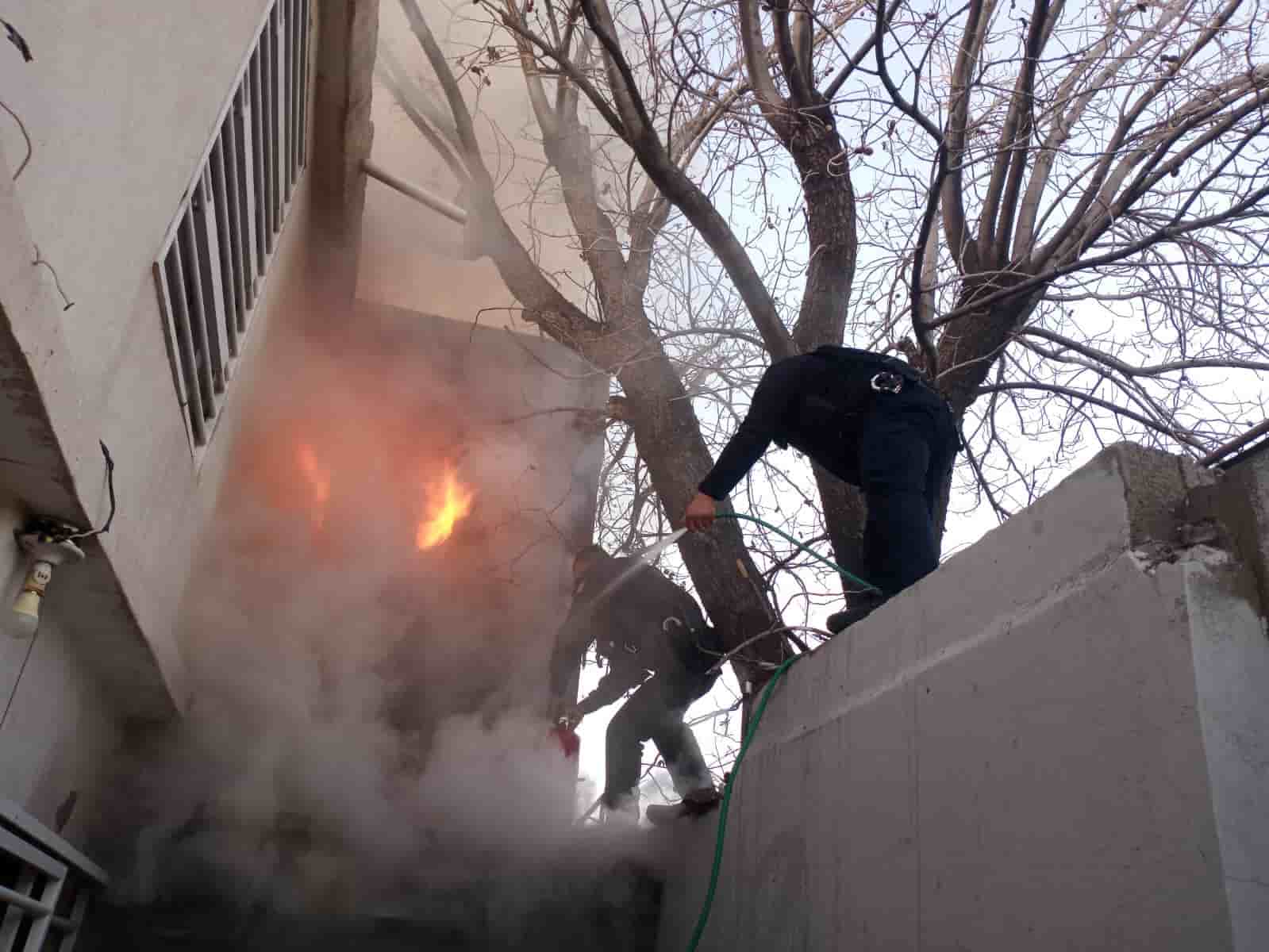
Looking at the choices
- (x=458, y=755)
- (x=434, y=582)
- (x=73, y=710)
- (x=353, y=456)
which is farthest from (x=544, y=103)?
(x=73, y=710)

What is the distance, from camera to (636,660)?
5.52 metres

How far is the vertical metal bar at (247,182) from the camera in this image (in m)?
3.84

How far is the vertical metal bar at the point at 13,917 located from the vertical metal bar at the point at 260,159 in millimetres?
2786

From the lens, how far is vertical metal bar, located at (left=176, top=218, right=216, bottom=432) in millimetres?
3344

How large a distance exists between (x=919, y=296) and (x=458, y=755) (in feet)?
11.4

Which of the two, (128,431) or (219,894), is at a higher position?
(128,431)

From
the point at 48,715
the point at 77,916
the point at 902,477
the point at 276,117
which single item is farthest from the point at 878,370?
the point at 77,916

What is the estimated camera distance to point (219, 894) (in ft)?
14.6

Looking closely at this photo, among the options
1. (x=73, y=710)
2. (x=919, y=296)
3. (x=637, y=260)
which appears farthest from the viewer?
(x=637, y=260)

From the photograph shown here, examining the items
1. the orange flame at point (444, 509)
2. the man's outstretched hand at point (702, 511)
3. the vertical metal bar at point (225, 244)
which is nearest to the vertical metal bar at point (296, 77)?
the vertical metal bar at point (225, 244)

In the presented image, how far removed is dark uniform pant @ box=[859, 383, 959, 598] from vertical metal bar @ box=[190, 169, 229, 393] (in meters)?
2.54

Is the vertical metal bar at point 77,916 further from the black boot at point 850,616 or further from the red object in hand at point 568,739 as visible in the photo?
the black boot at point 850,616

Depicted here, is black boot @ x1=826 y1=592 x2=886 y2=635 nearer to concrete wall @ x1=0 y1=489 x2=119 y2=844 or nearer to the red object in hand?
the red object in hand

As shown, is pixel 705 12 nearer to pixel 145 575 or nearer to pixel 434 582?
pixel 434 582
